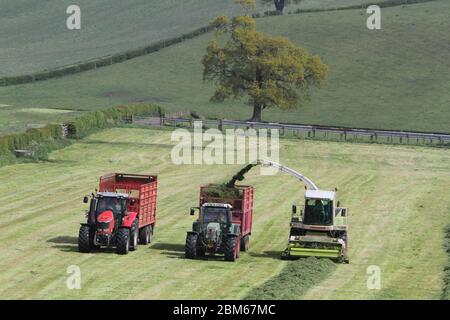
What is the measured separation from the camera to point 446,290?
105 feet

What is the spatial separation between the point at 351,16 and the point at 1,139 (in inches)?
3598

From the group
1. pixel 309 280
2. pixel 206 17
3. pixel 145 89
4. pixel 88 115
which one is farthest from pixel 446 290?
pixel 206 17

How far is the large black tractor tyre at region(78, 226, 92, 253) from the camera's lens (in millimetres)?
37375

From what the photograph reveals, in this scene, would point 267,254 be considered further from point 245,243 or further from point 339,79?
point 339,79

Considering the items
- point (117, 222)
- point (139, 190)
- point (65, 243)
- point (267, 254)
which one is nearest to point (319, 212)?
point (267, 254)

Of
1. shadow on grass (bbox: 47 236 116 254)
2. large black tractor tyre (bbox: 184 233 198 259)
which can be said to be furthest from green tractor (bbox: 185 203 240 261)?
shadow on grass (bbox: 47 236 116 254)

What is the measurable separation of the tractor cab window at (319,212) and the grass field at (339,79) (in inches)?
2265

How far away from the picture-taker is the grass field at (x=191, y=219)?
32594 millimetres

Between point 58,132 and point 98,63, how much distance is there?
207ft

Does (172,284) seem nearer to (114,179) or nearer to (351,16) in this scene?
(114,179)

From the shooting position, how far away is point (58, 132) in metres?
72.6

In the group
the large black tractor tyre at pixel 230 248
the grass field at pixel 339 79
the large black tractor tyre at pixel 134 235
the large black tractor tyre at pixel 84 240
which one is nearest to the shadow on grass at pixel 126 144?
the grass field at pixel 339 79
